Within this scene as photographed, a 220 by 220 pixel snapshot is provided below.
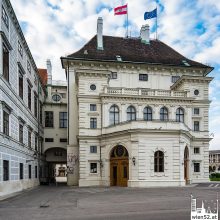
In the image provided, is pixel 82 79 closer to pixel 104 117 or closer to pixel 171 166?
pixel 104 117

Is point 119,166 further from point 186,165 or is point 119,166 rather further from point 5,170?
point 5,170

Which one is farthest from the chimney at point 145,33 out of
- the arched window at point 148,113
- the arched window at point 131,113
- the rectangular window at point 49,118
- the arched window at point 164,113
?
the rectangular window at point 49,118

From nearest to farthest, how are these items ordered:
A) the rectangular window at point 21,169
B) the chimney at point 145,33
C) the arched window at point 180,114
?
1. the rectangular window at point 21,169
2. the arched window at point 180,114
3. the chimney at point 145,33

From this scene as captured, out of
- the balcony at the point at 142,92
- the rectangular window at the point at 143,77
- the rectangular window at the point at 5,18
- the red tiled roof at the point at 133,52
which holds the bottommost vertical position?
the balcony at the point at 142,92

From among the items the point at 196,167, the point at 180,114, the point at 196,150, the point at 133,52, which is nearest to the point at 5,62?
the point at 180,114

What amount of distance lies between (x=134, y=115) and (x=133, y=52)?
34.8 ft

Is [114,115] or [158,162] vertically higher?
[114,115]

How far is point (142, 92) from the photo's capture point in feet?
136

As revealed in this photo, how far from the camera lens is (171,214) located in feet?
45.8

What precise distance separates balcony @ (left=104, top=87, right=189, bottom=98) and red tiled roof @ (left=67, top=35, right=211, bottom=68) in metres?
4.85

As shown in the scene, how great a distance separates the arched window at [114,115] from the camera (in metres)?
40.1

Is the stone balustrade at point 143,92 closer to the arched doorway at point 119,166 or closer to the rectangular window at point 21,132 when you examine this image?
the arched doorway at point 119,166

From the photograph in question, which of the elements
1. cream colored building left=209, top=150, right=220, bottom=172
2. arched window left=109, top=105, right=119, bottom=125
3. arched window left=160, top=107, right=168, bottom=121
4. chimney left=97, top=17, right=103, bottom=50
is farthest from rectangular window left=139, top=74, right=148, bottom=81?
cream colored building left=209, top=150, right=220, bottom=172

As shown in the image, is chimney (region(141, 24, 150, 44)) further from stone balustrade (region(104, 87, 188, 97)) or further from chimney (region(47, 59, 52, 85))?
chimney (region(47, 59, 52, 85))
